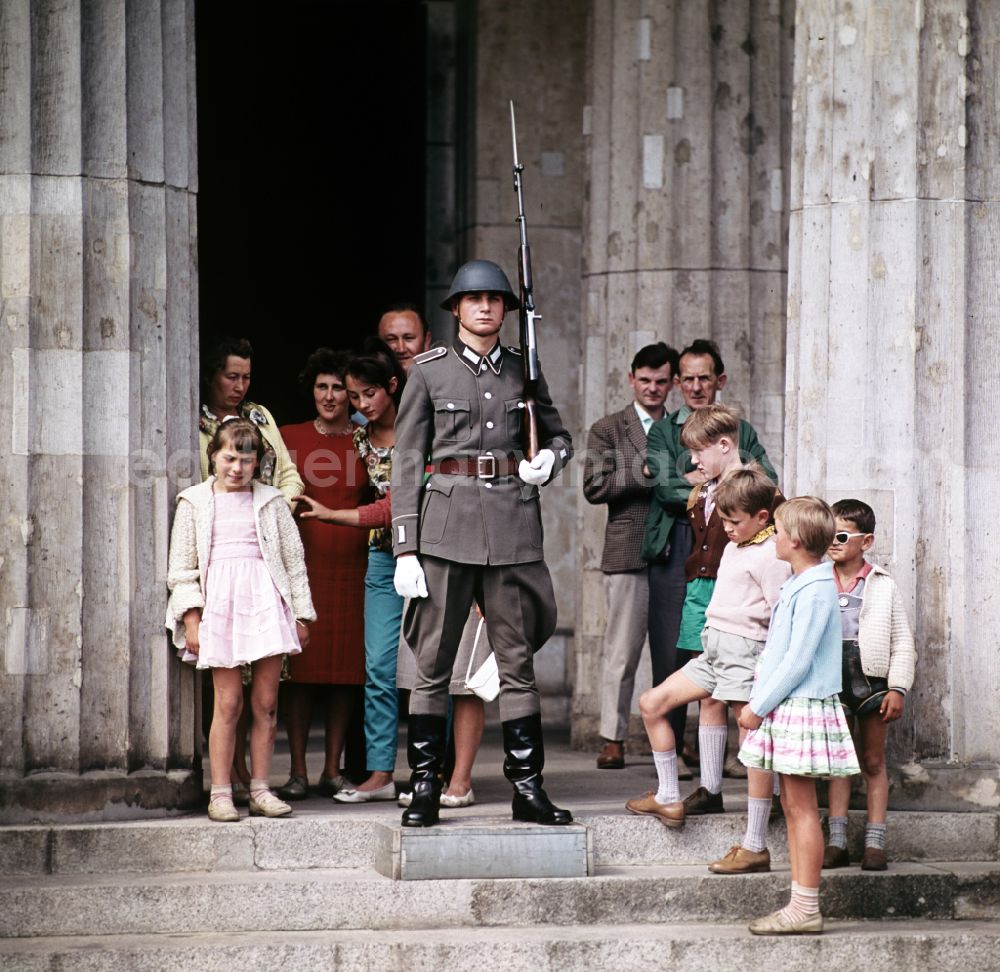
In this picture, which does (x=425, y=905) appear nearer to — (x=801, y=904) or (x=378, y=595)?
(x=801, y=904)

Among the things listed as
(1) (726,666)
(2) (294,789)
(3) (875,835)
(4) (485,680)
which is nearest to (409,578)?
(4) (485,680)

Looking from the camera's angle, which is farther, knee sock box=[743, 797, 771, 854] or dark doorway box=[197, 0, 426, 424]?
dark doorway box=[197, 0, 426, 424]

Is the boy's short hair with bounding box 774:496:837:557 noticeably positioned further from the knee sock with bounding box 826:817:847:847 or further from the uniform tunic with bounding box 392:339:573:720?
the knee sock with bounding box 826:817:847:847

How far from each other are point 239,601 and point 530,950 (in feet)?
6.13

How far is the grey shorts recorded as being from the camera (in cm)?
730

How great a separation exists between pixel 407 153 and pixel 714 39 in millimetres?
2460

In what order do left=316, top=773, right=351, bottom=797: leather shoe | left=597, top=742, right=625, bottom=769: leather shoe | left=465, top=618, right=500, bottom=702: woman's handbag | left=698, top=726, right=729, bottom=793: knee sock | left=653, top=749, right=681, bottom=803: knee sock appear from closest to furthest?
1. left=653, top=749, right=681, bottom=803: knee sock
2. left=698, top=726, right=729, bottom=793: knee sock
3. left=465, top=618, right=500, bottom=702: woman's handbag
4. left=316, top=773, right=351, bottom=797: leather shoe
5. left=597, top=742, right=625, bottom=769: leather shoe

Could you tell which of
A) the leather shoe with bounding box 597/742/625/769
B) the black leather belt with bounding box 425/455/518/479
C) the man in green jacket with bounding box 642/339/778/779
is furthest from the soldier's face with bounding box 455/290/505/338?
the leather shoe with bounding box 597/742/625/769

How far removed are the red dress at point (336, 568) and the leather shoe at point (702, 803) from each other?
5.20ft

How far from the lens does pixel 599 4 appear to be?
1035cm

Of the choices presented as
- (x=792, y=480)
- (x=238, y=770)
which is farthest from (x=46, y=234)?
(x=792, y=480)

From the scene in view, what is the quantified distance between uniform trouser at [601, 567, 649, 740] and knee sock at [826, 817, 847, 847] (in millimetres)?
2020

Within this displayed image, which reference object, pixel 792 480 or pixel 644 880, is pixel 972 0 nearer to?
pixel 792 480

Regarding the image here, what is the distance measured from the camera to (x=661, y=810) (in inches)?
294
